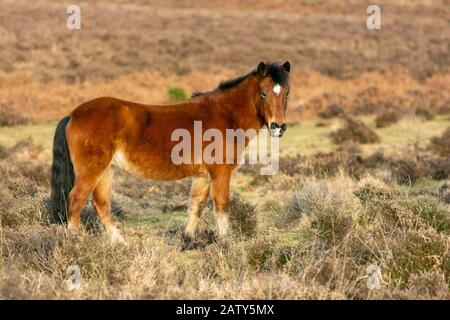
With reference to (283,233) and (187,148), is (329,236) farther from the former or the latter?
(187,148)

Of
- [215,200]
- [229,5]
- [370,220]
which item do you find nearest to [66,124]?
[215,200]

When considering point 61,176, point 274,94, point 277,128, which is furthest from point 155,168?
point 274,94

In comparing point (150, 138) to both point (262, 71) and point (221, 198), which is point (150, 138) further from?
point (262, 71)

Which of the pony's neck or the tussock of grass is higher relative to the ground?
the pony's neck

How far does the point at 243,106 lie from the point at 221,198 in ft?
3.45

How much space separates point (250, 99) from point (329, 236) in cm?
172

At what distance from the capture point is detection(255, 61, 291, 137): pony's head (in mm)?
6969

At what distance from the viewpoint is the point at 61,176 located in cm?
691

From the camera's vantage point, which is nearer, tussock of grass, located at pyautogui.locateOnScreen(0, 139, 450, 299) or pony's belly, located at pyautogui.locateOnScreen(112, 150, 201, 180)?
tussock of grass, located at pyautogui.locateOnScreen(0, 139, 450, 299)

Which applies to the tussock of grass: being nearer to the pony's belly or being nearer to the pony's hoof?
the pony's hoof

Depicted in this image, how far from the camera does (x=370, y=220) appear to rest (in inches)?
290

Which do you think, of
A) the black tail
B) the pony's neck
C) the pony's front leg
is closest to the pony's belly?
the pony's front leg

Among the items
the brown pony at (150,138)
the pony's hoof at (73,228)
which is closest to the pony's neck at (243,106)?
the brown pony at (150,138)

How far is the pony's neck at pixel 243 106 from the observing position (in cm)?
742
